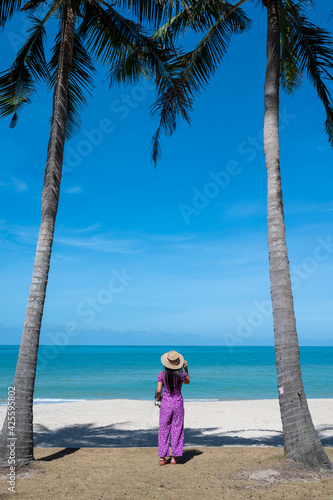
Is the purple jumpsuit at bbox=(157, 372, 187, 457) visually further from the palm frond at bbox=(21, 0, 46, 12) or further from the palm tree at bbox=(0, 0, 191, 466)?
the palm frond at bbox=(21, 0, 46, 12)

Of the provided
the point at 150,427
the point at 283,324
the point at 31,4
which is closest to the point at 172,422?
the point at 283,324

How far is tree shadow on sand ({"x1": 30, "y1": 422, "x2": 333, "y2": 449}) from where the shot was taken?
358 inches

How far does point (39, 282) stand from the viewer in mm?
6719

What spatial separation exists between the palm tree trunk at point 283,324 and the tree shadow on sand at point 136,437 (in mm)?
3202

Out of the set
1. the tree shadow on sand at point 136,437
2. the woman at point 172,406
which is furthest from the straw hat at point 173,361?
the tree shadow on sand at point 136,437

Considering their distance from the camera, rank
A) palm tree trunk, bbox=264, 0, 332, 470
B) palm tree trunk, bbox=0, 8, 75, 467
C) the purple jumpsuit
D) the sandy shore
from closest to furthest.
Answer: palm tree trunk, bbox=264, 0, 332, 470
palm tree trunk, bbox=0, 8, 75, 467
the purple jumpsuit
the sandy shore

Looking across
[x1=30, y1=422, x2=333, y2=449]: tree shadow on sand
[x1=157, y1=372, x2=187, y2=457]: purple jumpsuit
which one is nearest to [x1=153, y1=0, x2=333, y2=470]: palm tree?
[x1=157, y1=372, x2=187, y2=457]: purple jumpsuit

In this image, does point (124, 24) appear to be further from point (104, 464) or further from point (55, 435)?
point (55, 435)

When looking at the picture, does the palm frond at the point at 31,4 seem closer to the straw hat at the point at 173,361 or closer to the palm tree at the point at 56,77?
the palm tree at the point at 56,77

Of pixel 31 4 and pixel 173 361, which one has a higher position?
pixel 31 4

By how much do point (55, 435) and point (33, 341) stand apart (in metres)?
5.20

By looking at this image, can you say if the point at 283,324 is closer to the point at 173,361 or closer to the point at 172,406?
the point at 173,361

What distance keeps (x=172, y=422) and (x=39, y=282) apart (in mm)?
3019

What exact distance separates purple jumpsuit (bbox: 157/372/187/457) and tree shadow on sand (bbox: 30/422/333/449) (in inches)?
99.8
